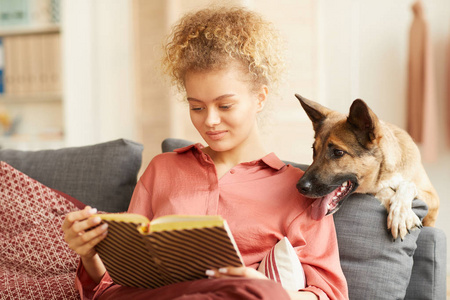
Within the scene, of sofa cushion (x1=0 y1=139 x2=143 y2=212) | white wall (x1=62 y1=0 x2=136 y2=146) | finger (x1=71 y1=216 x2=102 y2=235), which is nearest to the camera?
finger (x1=71 y1=216 x2=102 y2=235)

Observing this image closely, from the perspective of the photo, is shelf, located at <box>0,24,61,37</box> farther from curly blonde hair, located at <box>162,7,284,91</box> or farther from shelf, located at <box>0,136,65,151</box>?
curly blonde hair, located at <box>162,7,284,91</box>

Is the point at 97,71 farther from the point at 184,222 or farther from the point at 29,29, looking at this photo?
the point at 184,222

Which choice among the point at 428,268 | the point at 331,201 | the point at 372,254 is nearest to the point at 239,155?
the point at 331,201

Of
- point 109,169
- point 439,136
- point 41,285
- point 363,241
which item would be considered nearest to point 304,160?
point 439,136

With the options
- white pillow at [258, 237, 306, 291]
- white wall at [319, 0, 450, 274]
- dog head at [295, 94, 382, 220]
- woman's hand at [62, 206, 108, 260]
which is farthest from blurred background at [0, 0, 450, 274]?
woman's hand at [62, 206, 108, 260]

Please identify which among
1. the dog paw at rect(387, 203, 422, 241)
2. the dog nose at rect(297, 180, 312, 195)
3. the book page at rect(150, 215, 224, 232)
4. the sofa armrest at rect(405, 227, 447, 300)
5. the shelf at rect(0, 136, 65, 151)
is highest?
the book page at rect(150, 215, 224, 232)

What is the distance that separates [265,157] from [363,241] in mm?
375

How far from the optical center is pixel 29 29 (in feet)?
12.0

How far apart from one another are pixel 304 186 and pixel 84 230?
1.89 ft

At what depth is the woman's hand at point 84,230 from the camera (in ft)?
3.58

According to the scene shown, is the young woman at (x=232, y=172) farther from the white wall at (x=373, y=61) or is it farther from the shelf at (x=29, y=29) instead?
the shelf at (x=29, y=29)

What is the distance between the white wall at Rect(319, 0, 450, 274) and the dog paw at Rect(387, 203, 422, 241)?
2.09m

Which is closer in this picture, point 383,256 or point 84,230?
point 84,230

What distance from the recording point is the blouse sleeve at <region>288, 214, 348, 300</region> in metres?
1.20
